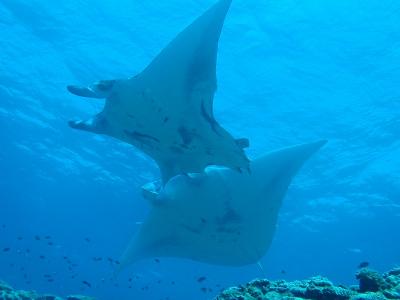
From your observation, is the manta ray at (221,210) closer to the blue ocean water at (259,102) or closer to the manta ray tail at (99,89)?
the blue ocean water at (259,102)

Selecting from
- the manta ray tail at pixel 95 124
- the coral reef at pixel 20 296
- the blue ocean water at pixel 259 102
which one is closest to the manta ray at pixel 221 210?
the blue ocean water at pixel 259 102

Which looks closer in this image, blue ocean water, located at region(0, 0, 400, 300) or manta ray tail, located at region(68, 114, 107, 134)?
manta ray tail, located at region(68, 114, 107, 134)

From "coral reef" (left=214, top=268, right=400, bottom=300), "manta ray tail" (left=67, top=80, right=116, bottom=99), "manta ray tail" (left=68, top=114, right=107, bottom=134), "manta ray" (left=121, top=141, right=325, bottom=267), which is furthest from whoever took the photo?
"manta ray" (left=121, top=141, right=325, bottom=267)

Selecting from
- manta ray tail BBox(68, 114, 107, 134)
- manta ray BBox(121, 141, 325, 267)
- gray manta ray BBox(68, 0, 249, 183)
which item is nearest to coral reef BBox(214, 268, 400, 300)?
manta ray BBox(121, 141, 325, 267)

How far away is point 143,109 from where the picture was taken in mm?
5328

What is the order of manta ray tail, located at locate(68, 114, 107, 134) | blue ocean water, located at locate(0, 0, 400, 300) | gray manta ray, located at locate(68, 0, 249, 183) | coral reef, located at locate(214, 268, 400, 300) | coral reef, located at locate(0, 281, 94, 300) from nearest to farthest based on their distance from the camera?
coral reef, located at locate(214, 268, 400, 300), gray manta ray, located at locate(68, 0, 249, 183), manta ray tail, located at locate(68, 114, 107, 134), coral reef, located at locate(0, 281, 94, 300), blue ocean water, located at locate(0, 0, 400, 300)

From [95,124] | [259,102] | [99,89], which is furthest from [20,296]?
[259,102]

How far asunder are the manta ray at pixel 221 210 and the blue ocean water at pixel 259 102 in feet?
2.56

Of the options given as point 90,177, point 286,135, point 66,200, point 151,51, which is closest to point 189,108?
point 151,51

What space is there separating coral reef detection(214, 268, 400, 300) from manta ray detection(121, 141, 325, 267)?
1282mm

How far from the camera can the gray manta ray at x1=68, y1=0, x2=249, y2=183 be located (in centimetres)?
473

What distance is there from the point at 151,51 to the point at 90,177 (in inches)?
718

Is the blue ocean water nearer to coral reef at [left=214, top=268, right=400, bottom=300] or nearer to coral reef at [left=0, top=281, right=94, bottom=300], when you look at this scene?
coral reef at [left=214, top=268, right=400, bottom=300]

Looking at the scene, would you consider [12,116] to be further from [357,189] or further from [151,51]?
[357,189]
